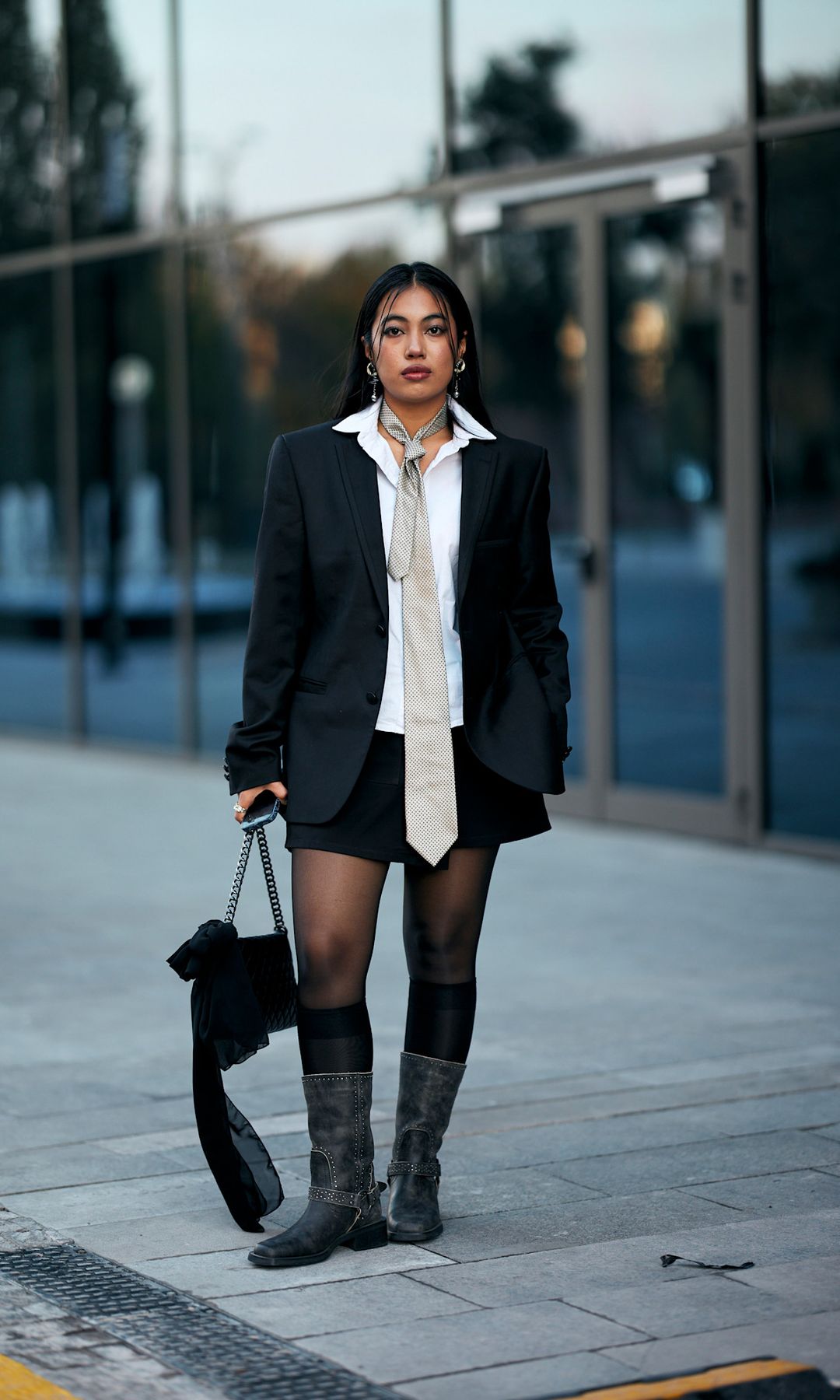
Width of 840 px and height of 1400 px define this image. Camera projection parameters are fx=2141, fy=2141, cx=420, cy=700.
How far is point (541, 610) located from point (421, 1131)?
107 cm

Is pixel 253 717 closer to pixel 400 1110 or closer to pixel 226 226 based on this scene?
pixel 400 1110

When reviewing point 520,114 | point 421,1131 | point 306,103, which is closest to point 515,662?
point 421,1131

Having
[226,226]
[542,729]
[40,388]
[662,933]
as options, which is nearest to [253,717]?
[542,729]

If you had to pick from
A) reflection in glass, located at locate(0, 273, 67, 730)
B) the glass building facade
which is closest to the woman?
the glass building facade

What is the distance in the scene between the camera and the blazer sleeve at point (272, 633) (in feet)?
13.6

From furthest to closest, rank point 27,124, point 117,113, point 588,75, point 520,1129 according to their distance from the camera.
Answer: point 27,124, point 117,113, point 588,75, point 520,1129

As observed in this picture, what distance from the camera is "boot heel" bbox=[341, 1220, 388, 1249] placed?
163 inches

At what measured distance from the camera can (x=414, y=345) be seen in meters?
4.14

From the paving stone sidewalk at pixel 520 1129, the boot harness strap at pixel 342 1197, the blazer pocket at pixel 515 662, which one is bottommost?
the paving stone sidewalk at pixel 520 1129

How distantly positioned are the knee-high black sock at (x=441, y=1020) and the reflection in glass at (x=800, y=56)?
17.9ft

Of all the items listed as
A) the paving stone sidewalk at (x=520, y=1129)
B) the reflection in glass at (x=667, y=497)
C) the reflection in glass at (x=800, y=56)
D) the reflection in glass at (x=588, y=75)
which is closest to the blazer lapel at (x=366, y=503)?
the paving stone sidewalk at (x=520, y=1129)

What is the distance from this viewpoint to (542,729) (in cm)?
420

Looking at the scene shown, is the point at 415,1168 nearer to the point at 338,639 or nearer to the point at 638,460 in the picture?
the point at 338,639

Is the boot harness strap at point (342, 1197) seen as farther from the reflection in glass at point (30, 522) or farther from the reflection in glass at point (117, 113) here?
the reflection in glass at point (30, 522)
